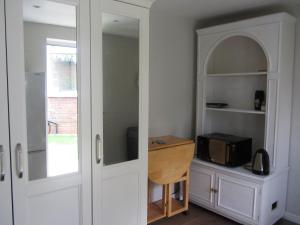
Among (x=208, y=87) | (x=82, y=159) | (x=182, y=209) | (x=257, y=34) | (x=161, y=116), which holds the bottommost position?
(x=182, y=209)

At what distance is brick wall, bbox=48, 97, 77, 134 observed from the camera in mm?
1710

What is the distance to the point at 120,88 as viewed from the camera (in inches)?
79.8

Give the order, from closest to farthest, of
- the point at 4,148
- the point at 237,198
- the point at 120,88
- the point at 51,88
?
the point at 4,148 → the point at 51,88 → the point at 120,88 → the point at 237,198

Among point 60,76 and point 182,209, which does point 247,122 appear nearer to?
point 182,209

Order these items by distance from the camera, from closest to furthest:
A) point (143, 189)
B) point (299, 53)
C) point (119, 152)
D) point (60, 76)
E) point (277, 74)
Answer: point (60, 76)
point (119, 152)
point (143, 189)
point (277, 74)
point (299, 53)

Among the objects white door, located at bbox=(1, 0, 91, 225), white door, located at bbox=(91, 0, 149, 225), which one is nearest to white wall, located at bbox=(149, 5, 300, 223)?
white door, located at bbox=(91, 0, 149, 225)

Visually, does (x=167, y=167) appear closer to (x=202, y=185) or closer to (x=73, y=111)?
(x=202, y=185)

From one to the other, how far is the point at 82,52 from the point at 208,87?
197cm

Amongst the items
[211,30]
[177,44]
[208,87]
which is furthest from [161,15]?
[208,87]

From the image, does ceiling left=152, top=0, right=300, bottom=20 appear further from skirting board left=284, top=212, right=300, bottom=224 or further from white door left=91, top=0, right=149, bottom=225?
skirting board left=284, top=212, right=300, bottom=224

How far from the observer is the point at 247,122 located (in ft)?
10.2

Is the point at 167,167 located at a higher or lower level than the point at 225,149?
lower

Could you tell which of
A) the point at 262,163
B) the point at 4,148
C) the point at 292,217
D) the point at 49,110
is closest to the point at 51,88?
the point at 49,110

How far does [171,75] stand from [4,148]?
6.95ft
